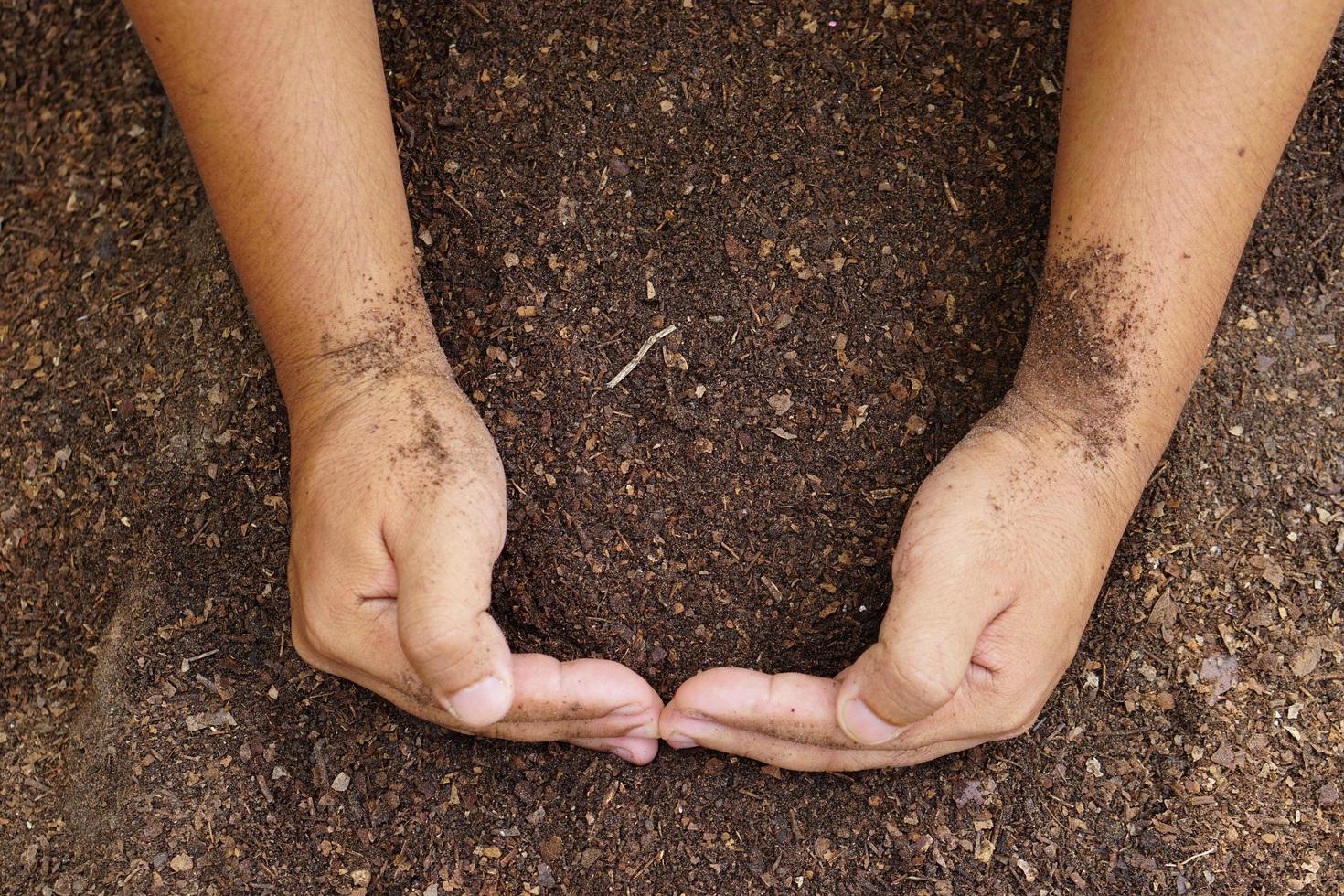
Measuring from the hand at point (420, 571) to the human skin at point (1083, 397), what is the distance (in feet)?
0.45

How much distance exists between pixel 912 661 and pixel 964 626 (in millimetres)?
74

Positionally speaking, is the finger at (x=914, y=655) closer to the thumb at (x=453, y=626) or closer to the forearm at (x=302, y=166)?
the thumb at (x=453, y=626)

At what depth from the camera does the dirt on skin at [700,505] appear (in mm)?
1329

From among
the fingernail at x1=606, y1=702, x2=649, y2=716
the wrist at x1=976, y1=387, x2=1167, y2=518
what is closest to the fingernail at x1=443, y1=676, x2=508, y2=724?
the fingernail at x1=606, y1=702, x2=649, y2=716

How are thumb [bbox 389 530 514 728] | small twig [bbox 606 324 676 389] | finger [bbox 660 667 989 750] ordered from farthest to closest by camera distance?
1. small twig [bbox 606 324 676 389]
2. finger [bbox 660 667 989 750]
3. thumb [bbox 389 530 514 728]

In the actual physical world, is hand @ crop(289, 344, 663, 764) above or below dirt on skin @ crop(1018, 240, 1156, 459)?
below

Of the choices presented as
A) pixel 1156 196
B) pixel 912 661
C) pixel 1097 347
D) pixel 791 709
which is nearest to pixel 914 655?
pixel 912 661

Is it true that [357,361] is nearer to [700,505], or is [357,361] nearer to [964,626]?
[700,505]

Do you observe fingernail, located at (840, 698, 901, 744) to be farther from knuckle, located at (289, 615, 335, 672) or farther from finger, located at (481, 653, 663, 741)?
knuckle, located at (289, 615, 335, 672)

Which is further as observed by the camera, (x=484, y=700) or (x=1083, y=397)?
(x=1083, y=397)

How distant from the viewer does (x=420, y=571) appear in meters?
1.17

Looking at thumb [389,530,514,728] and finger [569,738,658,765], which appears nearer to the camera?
thumb [389,530,514,728]

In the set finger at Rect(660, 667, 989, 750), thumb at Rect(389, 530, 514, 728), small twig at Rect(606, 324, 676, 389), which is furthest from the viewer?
small twig at Rect(606, 324, 676, 389)

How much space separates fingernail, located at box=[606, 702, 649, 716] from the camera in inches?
49.7
